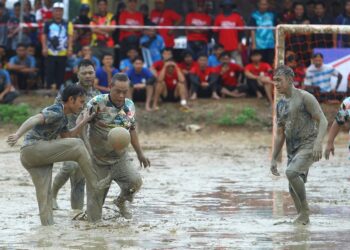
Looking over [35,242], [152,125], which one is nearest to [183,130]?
[152,125]

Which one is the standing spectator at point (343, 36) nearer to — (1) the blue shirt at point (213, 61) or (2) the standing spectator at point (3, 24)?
(1) the blue shirt at point (213, 61)

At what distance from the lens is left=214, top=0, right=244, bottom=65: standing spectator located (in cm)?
2194

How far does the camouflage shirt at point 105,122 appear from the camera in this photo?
Result: 1172 centimetres

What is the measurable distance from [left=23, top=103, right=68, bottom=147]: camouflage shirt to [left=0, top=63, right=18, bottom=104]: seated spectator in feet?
32.6

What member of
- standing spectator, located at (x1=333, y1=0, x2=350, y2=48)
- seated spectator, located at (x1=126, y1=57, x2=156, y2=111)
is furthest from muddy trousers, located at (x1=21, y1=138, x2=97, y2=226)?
standing spectator, located at (x1=333, y1=0, x2=350, y2=48)

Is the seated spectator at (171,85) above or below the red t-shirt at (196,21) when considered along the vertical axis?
below

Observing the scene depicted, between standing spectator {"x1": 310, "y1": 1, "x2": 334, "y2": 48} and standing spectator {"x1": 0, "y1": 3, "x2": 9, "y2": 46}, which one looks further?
standing spectator {"x1": 310, "y1": 1, "x2": 334, "y2": 48}

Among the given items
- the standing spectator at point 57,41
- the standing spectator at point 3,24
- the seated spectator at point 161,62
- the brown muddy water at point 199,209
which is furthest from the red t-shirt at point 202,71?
the standing spectator at point 3,24

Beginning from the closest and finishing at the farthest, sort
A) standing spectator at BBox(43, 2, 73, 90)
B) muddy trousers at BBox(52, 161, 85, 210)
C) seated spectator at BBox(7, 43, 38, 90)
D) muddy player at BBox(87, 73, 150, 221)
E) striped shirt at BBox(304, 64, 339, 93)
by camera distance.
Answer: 1. muddy player at BBox(87, 73, 150, 221)
2. muddy trousers at BBox(52, 161, 85, 210)
3. standing spectator at BBox(43, 2, 73, 90)
4. striped shirt at BBox(304, 64, 339, 93)
5. seated spectator at BBox(7, 43, 38, 90)

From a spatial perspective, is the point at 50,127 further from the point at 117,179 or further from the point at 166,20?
the point at 166,20

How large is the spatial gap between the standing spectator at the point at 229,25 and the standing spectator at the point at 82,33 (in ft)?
Answer: 8.57

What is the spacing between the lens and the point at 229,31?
22.0m

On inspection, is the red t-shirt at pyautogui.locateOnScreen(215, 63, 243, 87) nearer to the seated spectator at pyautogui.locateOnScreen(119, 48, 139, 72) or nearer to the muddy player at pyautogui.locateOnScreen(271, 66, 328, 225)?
the seated spectator at pyautogui.locateOnScreen(119, 48, 139, 72)

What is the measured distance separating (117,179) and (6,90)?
1001cm
